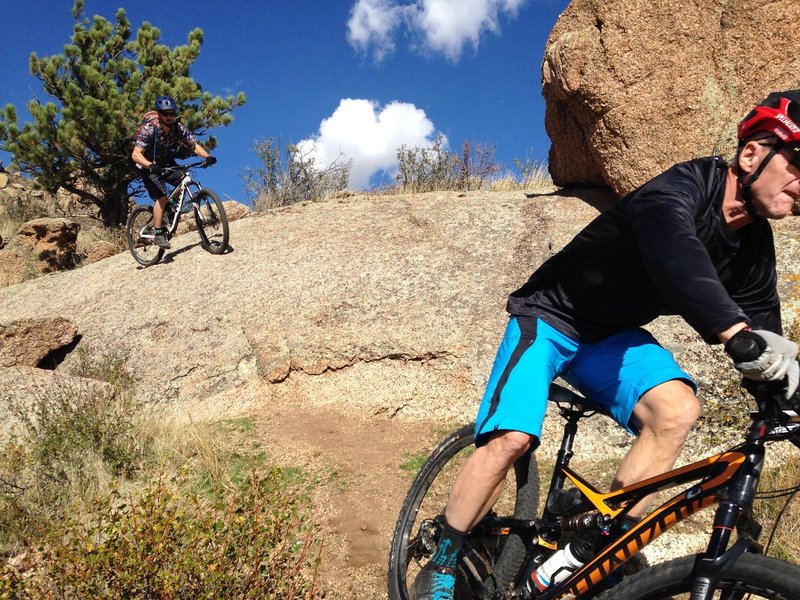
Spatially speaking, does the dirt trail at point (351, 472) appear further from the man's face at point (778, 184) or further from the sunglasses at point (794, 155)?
the sunglasses at point (794, 155)

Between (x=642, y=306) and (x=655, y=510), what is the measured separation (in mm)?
778

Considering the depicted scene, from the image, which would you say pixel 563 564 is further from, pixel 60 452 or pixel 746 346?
pixel 60 452

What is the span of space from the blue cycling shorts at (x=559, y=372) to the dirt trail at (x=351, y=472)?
140cm

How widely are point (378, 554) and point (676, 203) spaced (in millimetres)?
2506

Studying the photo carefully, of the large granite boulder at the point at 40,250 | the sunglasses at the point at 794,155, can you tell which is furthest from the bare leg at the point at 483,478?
the large granite boulder at the point at 40,250

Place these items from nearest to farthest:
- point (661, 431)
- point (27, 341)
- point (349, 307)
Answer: point (661, 431), point (349, 307), point (27, 341)

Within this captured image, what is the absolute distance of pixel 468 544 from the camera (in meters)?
2.64

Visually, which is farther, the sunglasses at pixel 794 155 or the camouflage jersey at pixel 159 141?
the camouflage jersey at pixel 159 141

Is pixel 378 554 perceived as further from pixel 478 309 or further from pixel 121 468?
pixel 478 309

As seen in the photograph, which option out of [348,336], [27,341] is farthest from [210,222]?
[348,336]

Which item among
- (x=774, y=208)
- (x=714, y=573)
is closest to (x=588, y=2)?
(x=774, y=208)

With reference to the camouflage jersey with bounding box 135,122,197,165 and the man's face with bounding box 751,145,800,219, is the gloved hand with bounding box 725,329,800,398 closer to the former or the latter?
the man's face with bounding box 751,145,800,219

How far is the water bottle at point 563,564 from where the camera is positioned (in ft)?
7.25

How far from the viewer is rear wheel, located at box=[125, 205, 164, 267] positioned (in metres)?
9.18
